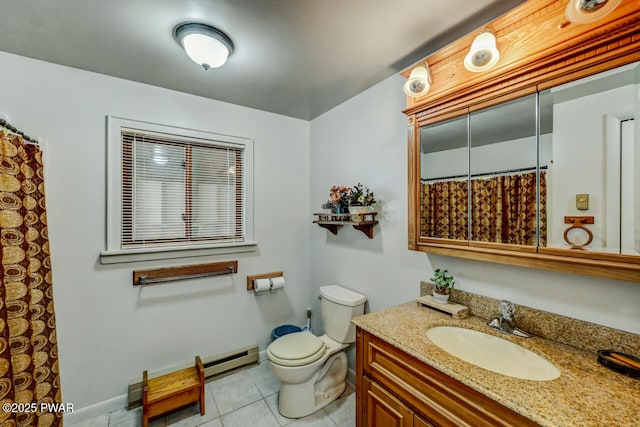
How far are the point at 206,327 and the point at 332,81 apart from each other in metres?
2.19

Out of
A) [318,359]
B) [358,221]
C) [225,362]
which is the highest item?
[358,221]

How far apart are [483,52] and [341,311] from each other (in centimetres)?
176

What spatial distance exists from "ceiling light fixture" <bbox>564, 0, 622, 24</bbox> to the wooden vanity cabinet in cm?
132

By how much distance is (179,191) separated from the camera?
7.09 ft

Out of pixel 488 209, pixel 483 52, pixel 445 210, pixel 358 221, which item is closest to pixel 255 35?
pixel 483 52

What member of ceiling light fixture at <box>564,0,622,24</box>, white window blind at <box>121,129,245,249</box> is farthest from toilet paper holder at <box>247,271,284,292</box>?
ceiling light fixture at <box>564,0,622,24</box>

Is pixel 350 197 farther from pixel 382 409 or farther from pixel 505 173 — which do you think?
pixel 382 409

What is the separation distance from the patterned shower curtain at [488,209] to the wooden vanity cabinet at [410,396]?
675 millimetres

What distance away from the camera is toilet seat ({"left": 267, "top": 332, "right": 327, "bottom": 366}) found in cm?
175

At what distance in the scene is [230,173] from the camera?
239cm

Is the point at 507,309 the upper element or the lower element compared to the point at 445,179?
lower

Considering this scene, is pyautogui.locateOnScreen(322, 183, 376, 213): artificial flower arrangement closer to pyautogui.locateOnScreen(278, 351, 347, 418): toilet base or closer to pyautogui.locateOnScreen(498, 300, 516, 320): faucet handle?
pyautogui.locateOnScreen(498, 300, 516, 320): faucet handle

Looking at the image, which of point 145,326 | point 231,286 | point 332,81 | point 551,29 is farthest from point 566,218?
point 145,326

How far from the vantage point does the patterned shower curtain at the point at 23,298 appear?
3.66ft
